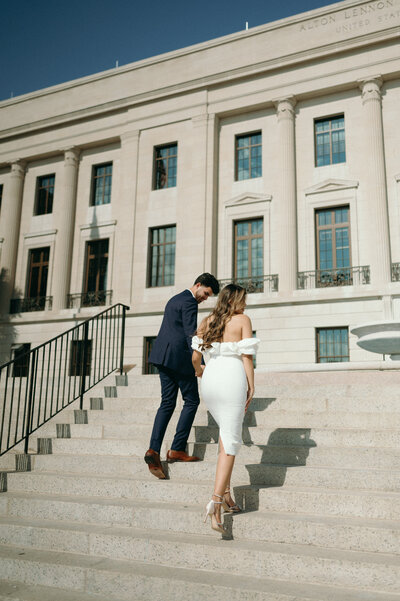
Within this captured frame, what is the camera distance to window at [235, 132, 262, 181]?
20.5 meters

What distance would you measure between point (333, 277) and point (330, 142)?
17.6 ft

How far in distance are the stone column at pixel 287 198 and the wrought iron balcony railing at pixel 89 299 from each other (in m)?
7.61

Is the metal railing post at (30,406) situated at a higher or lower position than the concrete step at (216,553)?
higher

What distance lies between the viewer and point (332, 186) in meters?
18.7

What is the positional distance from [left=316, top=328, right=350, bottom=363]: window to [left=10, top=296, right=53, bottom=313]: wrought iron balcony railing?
12.0 metres

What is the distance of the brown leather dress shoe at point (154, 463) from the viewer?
472 cm

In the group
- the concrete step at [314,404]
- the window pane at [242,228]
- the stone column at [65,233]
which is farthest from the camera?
the stone column at [65,233]

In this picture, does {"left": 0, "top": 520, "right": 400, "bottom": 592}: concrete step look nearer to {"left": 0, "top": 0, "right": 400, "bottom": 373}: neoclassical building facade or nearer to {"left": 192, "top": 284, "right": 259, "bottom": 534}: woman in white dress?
{"left": 192, "top": 284, "right": 259, "bottom": 534}: woman in white dress

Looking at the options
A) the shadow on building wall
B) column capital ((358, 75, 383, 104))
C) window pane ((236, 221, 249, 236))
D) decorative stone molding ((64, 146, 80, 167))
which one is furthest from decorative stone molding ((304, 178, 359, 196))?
the shadow on building wall

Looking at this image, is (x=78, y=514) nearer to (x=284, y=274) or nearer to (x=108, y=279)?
(x=284, y=274)

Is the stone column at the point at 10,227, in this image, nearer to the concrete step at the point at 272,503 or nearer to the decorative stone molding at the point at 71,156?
the decorative stone molding at the point at 71,156

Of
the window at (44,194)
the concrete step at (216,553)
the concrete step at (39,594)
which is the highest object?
the window at (44,194)

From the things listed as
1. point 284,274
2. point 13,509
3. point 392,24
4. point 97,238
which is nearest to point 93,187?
point 97,238

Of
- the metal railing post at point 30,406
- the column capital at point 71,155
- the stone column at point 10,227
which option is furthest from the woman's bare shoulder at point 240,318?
the column capital at point 71,155
